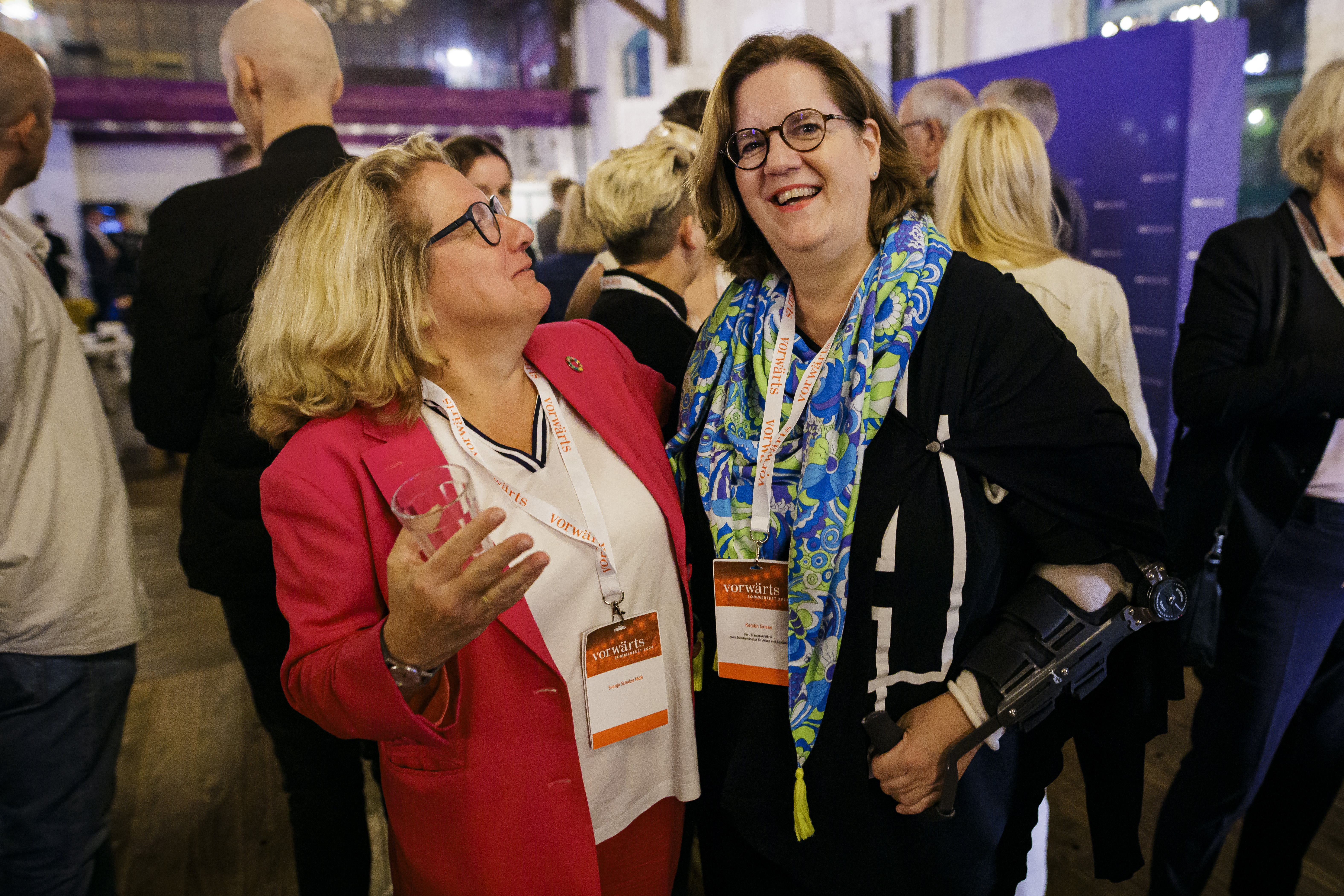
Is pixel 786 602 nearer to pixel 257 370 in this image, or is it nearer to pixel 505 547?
pixel 505 547

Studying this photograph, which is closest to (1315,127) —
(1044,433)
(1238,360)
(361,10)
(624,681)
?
(1238,360)

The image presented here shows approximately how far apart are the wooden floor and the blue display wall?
1543 millimetres

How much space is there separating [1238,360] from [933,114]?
2.21 meters

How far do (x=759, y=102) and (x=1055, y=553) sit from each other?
0.83 m

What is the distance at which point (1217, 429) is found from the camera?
1.90 m

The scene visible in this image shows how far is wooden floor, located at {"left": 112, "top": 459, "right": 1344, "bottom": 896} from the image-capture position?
2.34 metres

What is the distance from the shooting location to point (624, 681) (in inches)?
51.1

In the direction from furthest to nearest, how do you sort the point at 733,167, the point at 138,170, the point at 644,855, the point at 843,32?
the point at 138,170 < the point at 843,32 < the point at 733,167 < the point at 644,855

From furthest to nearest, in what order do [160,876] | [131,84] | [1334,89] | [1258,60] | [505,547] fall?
1. [131,84]
2. [1258,60]
3. [160,876]
4. [1334,89]
5. [505,547]

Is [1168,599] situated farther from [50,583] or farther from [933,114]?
[933,114]

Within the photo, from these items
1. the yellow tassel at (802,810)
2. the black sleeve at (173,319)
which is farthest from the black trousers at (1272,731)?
the black sleeve at (173,319)

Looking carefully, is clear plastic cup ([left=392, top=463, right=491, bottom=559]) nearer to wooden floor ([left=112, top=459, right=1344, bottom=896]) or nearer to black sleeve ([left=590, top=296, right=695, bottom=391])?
black sleeve ([left=590, top=296, right=695, bottom=391])

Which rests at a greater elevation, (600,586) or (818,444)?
(818,444)

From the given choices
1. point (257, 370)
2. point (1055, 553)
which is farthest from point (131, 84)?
point (1055, 553)
